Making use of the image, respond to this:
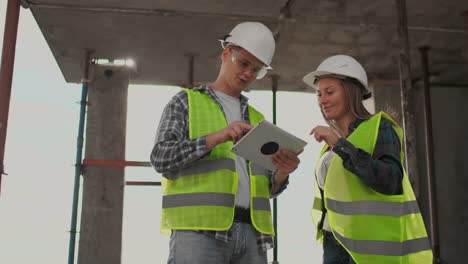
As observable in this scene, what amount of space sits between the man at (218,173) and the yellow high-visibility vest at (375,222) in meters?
0.33

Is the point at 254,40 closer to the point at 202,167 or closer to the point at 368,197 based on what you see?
the point at 202,167

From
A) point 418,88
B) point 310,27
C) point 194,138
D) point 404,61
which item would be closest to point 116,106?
point 310,27

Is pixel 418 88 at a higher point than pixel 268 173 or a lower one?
higher

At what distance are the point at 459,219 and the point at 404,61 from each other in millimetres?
4405

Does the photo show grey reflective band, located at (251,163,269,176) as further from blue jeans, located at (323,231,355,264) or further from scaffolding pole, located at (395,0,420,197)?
scaffolding pole, located at (395,0,420,197)

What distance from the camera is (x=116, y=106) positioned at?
28.3 ft

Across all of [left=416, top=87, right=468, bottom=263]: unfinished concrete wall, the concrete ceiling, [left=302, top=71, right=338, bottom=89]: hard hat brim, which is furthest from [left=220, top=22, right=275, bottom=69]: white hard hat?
[left=416, top=87, right=468, bottom=263]: unfinished concrete wall

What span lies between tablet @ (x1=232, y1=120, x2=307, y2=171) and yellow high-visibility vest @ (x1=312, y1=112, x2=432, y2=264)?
1.23 ft

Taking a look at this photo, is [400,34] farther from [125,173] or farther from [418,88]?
[125,173]

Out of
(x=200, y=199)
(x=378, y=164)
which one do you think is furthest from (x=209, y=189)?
(x=378, y=164)

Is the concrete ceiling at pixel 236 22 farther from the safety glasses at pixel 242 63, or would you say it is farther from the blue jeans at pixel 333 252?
the blue jeans at pixel 333 252

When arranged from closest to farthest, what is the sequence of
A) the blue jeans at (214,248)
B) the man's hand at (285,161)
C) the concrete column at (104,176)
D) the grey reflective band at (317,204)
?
the blue jeans at (214,248)
the man's hand at (285,161)
the grey reflective band at (317,204)
the concrete column at (104,176)

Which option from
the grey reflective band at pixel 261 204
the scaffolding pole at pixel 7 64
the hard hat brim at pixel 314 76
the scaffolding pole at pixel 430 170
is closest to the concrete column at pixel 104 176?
the scaffolding pole at pixel 7 64

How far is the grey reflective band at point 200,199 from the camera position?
2105mm
